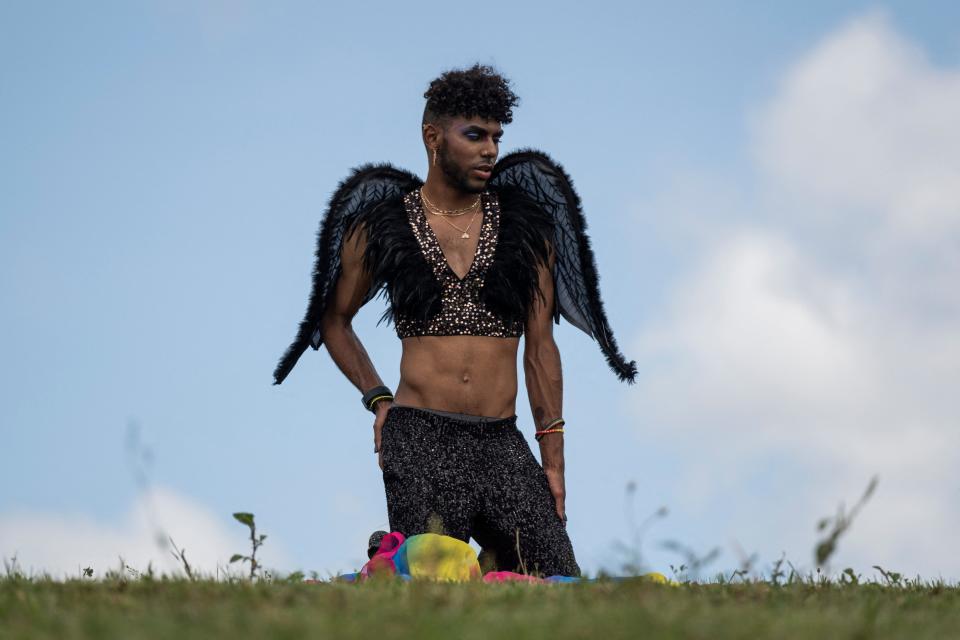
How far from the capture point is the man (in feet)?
22.9

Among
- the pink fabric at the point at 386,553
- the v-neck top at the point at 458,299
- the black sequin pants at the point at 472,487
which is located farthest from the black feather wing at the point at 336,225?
the pink fabric at the point at 386,553

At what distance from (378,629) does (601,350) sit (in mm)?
4757

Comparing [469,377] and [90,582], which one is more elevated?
[469,377]

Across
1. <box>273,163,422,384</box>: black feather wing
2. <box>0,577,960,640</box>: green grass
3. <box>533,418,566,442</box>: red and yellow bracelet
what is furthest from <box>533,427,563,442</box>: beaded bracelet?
<box>0,577,960,640</box>: green grass

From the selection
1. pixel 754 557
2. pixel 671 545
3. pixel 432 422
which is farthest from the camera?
pixel 432 422

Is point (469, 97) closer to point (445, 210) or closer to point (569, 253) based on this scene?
point (445, 210)

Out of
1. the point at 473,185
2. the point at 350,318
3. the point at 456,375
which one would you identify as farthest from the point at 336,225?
the point at 456,375

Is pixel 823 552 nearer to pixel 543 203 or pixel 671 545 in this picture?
pixel 671 545

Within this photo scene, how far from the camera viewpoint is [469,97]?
720cm

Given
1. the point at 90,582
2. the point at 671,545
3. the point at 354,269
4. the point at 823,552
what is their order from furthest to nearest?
the point at 354,269
the point at 90,582
the point at 671,545
the point at 823,552

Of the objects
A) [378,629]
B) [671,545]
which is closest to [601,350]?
[671,545]

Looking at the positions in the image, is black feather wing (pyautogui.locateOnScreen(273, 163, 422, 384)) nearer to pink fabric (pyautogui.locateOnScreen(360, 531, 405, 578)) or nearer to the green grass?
pink fabric (pyautogui.locateOnScreen(360, 531, 405, 578))

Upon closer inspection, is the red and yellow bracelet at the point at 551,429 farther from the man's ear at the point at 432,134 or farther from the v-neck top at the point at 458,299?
the man's ear at the point at 432,134

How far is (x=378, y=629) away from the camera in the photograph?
10.6 ft
